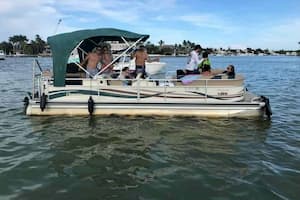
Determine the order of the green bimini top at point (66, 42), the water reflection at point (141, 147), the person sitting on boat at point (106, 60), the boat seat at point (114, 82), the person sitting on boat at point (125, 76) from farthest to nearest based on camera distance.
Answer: the person sitting on boat at point (106, 60) < the person sitting on boat at point (125, 76) < the boat seat at point (114, 82) < the green bimini top at point (66, 42) < the water reflection at point (141, 147)

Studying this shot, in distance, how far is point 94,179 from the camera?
7980mm

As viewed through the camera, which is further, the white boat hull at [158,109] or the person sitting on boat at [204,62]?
the person sitting on boat at [204,62]

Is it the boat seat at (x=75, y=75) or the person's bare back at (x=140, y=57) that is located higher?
the person's bare back at (x=140, y=57)

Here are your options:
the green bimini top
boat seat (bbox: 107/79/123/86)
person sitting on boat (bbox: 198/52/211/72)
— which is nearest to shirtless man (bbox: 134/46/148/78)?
the green bimini top

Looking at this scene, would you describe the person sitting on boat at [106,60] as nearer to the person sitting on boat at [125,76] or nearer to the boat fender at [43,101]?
the person sitting on boat at [125,76]

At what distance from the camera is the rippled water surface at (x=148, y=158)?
744 centimetres

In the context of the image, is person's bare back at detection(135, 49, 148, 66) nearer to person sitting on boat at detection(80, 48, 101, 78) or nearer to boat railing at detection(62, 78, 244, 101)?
boat railing at detection(62, 78, 244, 101)

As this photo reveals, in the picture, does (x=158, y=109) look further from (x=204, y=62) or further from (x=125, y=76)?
(x=204, y=62)


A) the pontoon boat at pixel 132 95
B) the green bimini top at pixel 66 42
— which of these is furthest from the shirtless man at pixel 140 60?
the green bimini top at pixel 66 42

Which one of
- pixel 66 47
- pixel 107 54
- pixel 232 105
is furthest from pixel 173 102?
pixel 66 47

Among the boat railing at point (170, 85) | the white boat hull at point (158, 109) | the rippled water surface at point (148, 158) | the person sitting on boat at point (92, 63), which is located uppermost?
the person sitting on boat at point (92, 63)

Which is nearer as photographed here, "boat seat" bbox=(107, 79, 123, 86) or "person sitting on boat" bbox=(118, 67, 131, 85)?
"boat seat" bbox=(107, 79, 123, 86)

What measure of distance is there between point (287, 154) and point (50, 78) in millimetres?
8433

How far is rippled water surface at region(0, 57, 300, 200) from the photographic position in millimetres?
7441
